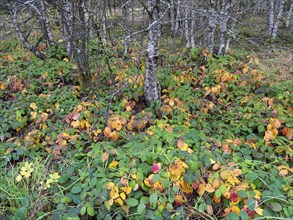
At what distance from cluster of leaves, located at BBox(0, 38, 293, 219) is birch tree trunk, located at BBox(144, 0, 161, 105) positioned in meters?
0.24

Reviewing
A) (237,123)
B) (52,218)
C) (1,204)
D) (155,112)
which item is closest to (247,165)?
A: (237,123)

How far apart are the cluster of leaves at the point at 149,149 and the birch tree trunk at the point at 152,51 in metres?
0.24

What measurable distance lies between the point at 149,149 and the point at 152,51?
5.52 feet

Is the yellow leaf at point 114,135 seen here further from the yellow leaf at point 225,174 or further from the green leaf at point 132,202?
the yellow leaf at point 225,174

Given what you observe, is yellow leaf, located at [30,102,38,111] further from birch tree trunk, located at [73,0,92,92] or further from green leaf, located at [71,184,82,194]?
green leaf, located at [71,184,82,194]

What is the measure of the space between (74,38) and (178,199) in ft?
11.5

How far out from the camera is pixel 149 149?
9.32ft

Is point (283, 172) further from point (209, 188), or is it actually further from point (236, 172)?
point (209, 188)

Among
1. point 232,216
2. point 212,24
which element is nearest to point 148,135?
point 232,216

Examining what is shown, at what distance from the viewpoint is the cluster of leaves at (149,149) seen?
2352 mm

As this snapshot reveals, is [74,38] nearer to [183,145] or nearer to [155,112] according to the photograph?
[155,112]

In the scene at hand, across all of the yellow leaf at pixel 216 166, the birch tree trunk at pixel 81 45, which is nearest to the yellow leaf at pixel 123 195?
the yellow leaf at pixel 216 166

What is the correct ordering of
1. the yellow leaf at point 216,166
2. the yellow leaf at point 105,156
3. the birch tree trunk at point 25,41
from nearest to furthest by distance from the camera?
1. the yellow leaf at point 216,166
2. the yellow leaf at point 105,156
3. the birch tree trunk at point 25,41

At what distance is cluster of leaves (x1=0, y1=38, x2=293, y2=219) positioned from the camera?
2352 millimetres
